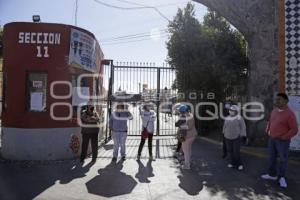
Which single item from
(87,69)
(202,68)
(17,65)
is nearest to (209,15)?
(202,68)

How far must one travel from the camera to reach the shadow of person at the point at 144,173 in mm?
8891

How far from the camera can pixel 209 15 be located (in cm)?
1956

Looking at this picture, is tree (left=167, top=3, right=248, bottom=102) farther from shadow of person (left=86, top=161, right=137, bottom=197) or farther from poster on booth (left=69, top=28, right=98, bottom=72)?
shadow of person (left=86, top=161, right=137, bottom=197)

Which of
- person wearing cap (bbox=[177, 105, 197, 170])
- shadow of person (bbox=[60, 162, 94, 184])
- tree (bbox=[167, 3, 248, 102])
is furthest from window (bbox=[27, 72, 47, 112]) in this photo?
tree (bbox=[167, 3, 248, 102])

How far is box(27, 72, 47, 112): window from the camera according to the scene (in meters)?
10.9

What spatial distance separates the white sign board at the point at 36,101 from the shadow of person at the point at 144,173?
9.77 feet

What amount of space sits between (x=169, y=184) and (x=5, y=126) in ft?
16.4

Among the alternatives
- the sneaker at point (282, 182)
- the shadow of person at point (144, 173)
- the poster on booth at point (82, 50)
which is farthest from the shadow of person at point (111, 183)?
the poster on booth at point (82, 50)

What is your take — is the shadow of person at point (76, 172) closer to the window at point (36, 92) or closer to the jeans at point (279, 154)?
the window at point (36, 92)

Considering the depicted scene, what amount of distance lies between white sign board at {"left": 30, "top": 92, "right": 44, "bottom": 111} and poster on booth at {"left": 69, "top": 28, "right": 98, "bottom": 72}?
48.0 inches

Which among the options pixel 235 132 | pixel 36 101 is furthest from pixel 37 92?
pixel 235 132

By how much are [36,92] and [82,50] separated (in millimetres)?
1846

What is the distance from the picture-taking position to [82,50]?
11867 mm

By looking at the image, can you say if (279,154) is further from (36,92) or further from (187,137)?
(36,92)
